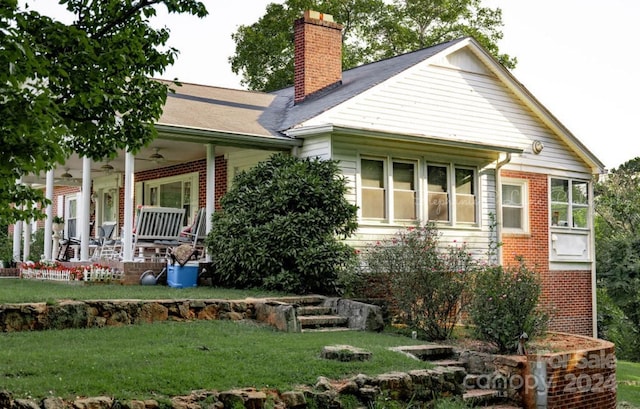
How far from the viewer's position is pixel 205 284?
48.0ft

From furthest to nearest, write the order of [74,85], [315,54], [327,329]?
[315,54], [327,329], [74,85]

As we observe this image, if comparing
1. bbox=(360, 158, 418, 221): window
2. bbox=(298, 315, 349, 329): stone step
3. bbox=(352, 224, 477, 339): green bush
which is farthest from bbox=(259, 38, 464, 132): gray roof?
bbox=(298, 315, 349, 329): stone step

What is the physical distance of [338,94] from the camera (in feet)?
54.8

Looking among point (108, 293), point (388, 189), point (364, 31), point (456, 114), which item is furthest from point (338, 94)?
point (364, 31)

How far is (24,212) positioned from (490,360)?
6197mm

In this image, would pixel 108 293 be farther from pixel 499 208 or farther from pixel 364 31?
pixel 364 31

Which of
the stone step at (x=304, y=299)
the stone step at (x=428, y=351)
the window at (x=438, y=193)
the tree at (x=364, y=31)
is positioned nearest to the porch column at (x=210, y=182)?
the stone step at (x=304, y=299)

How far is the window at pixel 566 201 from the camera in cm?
1894

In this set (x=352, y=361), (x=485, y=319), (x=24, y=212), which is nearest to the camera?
(x=24, y=212)

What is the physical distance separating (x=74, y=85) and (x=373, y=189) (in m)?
9.38

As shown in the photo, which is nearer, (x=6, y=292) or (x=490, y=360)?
(x=490, y=360)

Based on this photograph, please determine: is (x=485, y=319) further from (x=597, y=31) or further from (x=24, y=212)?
(x=597, y=31)

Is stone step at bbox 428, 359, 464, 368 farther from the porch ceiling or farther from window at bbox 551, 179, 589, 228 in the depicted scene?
window at bbox 551, 179, 589, 228

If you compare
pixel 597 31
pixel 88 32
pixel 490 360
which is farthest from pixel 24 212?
pixel 597 31
